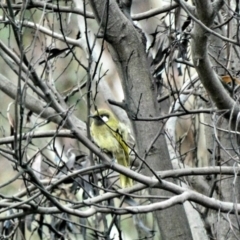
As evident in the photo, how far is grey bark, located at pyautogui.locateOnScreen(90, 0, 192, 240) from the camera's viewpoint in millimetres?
4082

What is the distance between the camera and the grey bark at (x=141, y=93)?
13.4ft

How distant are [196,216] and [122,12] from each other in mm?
1820

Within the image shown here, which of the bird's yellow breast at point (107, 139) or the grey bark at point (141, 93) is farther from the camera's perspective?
the bird's yellow breast at point (107, 139)

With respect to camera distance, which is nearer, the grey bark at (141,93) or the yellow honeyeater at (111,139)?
the grey bark at (141,93)

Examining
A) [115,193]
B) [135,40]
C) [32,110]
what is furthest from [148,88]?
[115,193]

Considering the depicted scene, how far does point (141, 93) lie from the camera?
13.4ft

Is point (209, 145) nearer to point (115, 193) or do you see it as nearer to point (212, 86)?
point (212, 86)

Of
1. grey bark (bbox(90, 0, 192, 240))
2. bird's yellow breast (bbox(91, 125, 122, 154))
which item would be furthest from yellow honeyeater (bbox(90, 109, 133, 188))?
grey bark (bbox(90, 0, 192, 240))

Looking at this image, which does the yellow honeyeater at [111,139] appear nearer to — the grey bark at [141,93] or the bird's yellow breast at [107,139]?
the bird's yellow breast at [107,139]

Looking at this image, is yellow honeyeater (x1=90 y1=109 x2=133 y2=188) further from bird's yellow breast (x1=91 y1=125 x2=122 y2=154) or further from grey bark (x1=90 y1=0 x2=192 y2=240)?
grey bark (x1=90 y1=0 x2=192 y2=240)

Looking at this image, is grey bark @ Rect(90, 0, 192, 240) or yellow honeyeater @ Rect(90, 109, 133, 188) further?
yellow honeyeater @ Rect(90, 109, 133, 188)

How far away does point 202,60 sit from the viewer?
11.3 feet

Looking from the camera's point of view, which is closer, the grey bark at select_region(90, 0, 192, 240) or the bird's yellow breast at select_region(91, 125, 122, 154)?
the grey bark at select_region(90, 0, 192, 240)

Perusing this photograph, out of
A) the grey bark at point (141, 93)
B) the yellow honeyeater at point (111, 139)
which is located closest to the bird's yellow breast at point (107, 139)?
the yellow honeyeater at point (111, 139)
